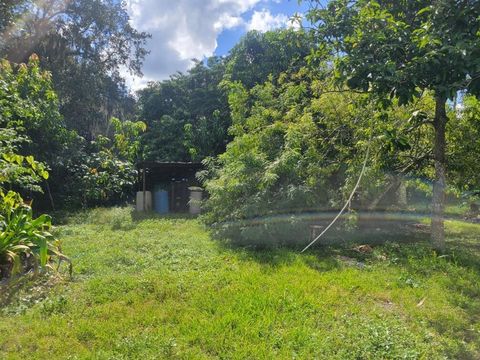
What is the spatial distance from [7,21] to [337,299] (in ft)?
29.5

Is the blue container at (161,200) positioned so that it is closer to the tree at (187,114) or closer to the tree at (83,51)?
the tree at (187,114)

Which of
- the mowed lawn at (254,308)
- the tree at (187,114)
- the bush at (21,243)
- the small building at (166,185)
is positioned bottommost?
the mowed lawn at (254,308)

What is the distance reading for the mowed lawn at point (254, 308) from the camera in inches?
104

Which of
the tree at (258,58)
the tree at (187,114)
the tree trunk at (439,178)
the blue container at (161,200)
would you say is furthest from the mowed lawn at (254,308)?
the tree at (187,114)

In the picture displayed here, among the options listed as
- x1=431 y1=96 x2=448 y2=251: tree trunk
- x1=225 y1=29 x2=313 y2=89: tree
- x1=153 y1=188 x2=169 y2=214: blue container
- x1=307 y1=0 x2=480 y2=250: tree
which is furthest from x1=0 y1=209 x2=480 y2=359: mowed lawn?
x1=225 y1=29 x2=313 y2=89: tree

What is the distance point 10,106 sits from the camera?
605 centimetres

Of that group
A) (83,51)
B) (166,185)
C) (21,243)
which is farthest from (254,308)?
(83,51)

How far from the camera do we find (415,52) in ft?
10.6

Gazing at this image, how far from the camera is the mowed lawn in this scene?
264 cm

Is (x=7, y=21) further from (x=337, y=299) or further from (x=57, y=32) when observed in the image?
(x=337, y=299)

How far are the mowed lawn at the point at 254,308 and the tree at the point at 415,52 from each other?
6.26 feet

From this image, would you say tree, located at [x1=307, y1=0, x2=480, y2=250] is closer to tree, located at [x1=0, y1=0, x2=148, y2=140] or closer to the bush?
the bush

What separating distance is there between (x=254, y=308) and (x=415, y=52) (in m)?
2.70

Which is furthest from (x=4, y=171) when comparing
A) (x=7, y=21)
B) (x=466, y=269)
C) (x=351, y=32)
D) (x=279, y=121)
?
(x=7, y=21)
